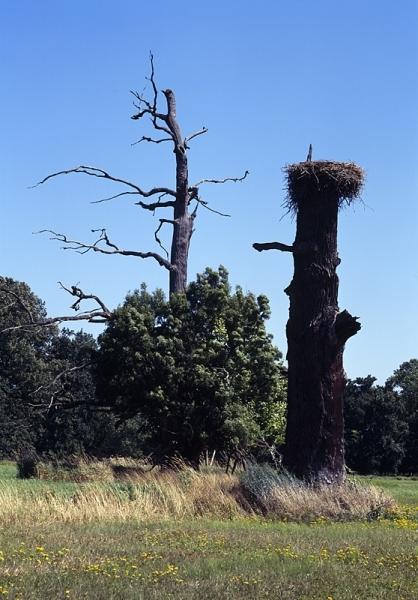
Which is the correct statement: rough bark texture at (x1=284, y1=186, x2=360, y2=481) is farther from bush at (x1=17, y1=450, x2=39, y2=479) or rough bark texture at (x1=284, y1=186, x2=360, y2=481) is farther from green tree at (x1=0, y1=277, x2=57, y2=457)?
green tree at (x1=0, y1=277, x2=57, y2=457)

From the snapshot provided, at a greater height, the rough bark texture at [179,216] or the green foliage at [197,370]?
the rough bark texture at [179,216]

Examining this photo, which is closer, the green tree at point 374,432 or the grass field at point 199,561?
the grass field at point 199,561

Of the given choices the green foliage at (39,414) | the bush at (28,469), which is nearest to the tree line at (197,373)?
the bush at (28,469)

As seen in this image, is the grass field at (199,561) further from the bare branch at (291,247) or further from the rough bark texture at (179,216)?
the rough bark texture at (179,216)

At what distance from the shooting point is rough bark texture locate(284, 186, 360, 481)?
18688 millimetres

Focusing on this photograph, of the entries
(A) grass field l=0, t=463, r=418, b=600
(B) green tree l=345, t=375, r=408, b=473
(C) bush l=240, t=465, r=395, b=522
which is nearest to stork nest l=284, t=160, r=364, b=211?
(C) bush l=240, t=465, r=395, b=522

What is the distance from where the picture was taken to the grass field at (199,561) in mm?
7949

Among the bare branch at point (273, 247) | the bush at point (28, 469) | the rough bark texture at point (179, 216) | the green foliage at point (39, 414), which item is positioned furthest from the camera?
the green foliage at point (39, 414)

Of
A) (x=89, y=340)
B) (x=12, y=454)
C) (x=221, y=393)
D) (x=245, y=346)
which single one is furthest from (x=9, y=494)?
(x=89, y=340)

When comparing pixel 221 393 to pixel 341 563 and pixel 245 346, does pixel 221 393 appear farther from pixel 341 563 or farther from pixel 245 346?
pixel 341 563

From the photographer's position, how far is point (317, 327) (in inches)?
744

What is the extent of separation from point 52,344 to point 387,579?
51506 millimetres

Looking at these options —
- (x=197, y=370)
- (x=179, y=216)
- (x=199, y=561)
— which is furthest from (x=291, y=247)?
(x=179, y=216)

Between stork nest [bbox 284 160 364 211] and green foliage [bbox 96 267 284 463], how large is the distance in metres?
8.90
